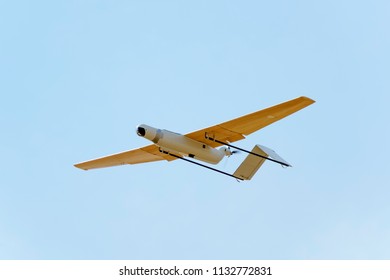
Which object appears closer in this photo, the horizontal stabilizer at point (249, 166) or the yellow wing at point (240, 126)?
the yellow wing at point (240, 126)

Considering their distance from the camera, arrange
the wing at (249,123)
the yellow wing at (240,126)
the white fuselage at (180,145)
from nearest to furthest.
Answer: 1. the wing at (249,123)
2. the yellow wing at (240,126)
3. the white fuselage at (180,145)

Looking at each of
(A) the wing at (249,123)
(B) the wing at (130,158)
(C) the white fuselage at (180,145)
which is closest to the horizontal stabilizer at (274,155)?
(A) the wing at (249,123)

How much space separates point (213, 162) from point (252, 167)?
6.72 feet

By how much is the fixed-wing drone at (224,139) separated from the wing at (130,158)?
0.43 metres

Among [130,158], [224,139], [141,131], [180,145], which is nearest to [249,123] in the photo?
[224,139]

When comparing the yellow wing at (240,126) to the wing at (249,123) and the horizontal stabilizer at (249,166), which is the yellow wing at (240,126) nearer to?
the wing at (249,123)

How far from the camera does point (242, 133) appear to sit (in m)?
40.2

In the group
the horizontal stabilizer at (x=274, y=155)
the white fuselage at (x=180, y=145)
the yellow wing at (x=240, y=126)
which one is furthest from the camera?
the horizontal stabilizer at (x=274, y=155)

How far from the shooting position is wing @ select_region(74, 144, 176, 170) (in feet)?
141

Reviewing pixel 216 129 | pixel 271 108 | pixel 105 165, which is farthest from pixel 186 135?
pixel 105 165

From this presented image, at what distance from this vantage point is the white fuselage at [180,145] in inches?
1524

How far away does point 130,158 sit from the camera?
4416 centimetres

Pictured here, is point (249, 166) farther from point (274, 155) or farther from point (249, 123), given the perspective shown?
point (249, 123)

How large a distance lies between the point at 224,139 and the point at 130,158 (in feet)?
19.0
